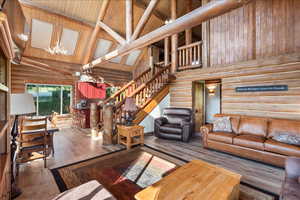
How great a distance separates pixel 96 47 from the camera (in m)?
6.98

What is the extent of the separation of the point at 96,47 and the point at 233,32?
5.94 m

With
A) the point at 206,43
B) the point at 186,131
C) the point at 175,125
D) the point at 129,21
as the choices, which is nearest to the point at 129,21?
the point at 129,21

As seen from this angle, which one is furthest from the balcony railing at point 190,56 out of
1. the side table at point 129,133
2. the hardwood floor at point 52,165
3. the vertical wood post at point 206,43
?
the hardwood floor at point 52,165

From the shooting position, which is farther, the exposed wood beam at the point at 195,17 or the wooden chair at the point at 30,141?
the wooden chair at the point at 30,141

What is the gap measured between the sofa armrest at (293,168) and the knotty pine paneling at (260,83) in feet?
8.04

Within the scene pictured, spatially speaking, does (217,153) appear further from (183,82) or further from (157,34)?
(157,34)

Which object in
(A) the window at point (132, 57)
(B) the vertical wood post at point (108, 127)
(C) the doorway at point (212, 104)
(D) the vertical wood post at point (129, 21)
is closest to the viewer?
(B) the vertical wood post at point (108, 127)

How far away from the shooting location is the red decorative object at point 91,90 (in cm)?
691

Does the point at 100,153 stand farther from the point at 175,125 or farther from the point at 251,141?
the point at 251,141

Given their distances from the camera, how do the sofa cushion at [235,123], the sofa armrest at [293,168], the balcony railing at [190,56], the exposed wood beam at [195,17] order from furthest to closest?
the balcony railing at [190,56]
the sofa cushion at [235,123]
the exposed wood beam at [195,17]
the sofa armrest at [293,168]

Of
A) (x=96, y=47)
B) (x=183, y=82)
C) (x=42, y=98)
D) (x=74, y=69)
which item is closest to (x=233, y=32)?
(x=183, y=82)

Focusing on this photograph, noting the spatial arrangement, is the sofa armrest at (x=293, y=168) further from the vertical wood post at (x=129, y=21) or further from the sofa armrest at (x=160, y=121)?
A: the vertical wood post at (x=129, y=21)

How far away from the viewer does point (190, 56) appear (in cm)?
543

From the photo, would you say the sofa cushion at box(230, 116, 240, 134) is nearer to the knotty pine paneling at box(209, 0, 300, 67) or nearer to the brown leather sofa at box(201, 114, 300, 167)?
the brown leather sofa at box(201, 114, 300, 167)
